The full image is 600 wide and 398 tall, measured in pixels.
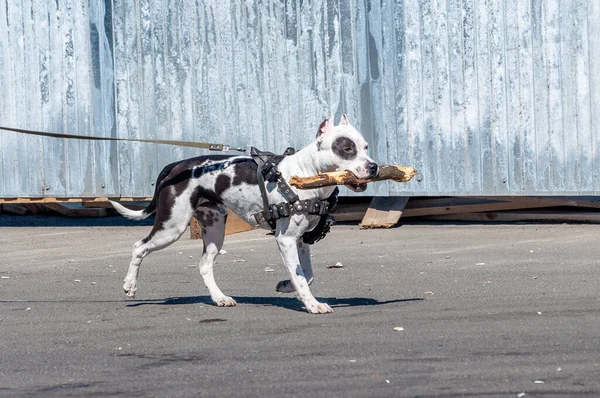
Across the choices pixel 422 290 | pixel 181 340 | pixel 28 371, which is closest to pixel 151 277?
pixel 422 290

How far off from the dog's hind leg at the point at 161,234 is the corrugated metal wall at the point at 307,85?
5.88m

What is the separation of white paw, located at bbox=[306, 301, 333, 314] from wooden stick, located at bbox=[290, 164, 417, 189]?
34.3 inches

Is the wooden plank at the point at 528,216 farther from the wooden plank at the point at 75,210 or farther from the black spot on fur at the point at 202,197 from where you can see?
the black spot on fur at the point at 202,197

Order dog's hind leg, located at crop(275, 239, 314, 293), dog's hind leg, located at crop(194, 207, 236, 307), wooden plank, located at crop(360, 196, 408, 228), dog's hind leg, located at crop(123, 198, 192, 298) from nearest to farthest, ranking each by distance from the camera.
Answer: dog's hind leg, located at crop(275, 239, 314, 293) → dog's hind leg, located at crop(123, 198, 192, 298) → dog's hind leg, located at crop(194, 207, 236, 307) → wooden plank, located at crop(360, 196, 408, 228)

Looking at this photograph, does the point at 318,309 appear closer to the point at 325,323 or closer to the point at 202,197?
the point at 325,323

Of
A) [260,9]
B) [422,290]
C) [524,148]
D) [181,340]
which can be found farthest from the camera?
[260,9]

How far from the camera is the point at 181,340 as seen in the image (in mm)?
7156

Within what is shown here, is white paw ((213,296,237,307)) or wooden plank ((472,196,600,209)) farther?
wooden plank ((472,196,600,209))

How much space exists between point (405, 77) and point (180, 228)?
20.1 feet

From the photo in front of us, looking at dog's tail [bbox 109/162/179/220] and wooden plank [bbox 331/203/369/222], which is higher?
dog's tail [bbox 109/162/179/220]

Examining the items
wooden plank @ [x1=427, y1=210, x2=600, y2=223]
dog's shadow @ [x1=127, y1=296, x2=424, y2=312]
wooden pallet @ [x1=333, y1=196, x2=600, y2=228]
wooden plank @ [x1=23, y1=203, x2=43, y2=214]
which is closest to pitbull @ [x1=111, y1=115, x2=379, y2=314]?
dog's shadow @ [x1=127, y1=296, x2=424, y2=312]

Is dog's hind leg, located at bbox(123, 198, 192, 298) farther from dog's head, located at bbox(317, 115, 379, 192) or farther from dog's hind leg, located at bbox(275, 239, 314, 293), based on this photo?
dog's head, located at bbox(317, 115, 379, 192)

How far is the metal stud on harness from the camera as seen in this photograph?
817 centimetres

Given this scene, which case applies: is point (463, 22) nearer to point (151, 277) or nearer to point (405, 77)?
point (405, 77)
